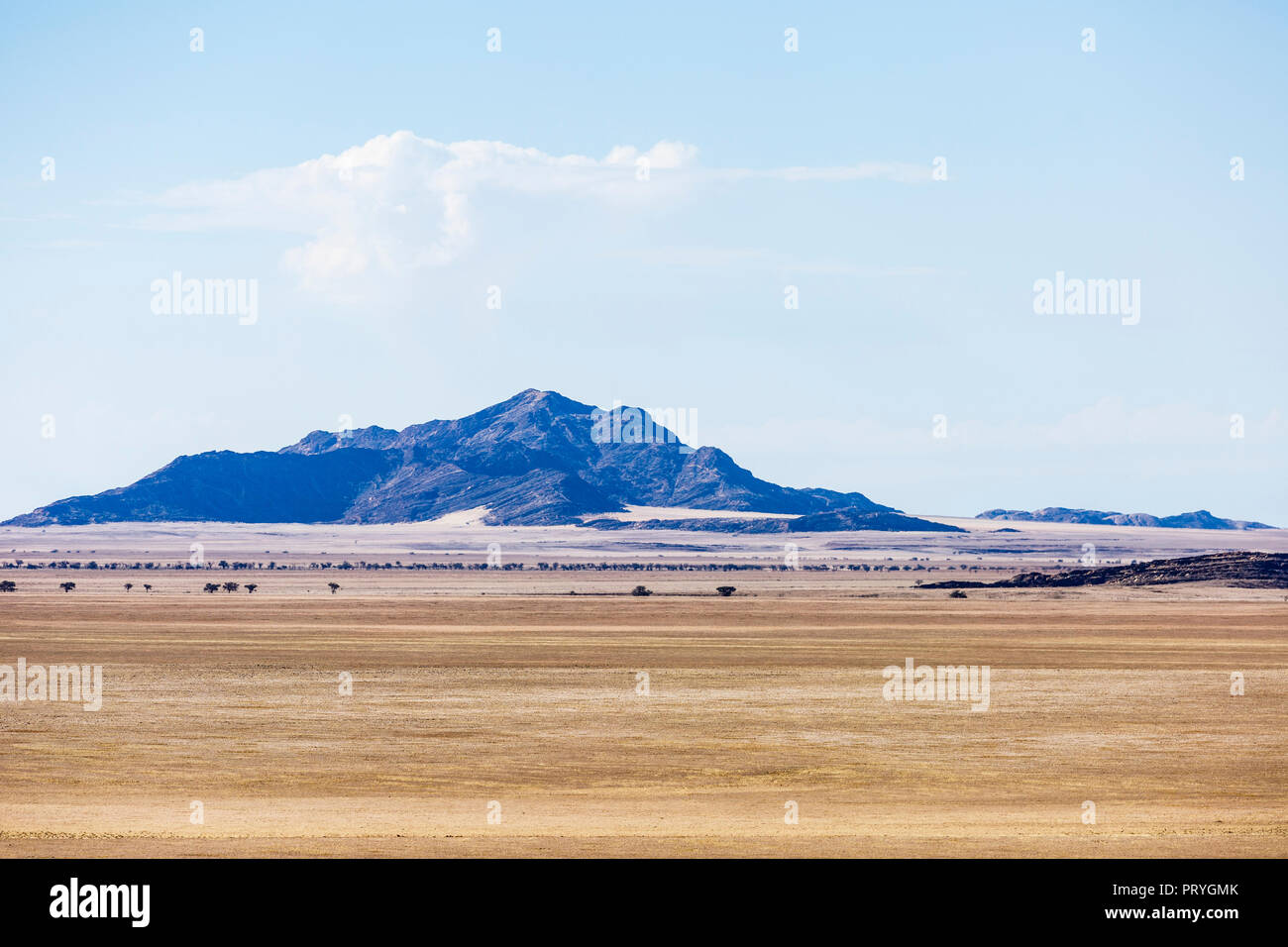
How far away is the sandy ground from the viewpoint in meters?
22.2

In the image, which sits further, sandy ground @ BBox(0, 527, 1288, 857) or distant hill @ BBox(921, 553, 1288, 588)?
distant hill @ BBox(921, 553, 1288, 588)

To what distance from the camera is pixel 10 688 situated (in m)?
39.4

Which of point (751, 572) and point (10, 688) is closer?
point (10, 688)

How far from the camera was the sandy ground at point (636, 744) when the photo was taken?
874 inches

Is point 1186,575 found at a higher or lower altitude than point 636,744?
lower

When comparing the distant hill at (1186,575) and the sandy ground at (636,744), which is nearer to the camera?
the sandy ground at (636,744)

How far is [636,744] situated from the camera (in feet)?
104

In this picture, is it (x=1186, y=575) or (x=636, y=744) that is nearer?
(x=636, y=744)

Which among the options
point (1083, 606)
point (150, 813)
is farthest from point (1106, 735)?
point (1083, 606)
